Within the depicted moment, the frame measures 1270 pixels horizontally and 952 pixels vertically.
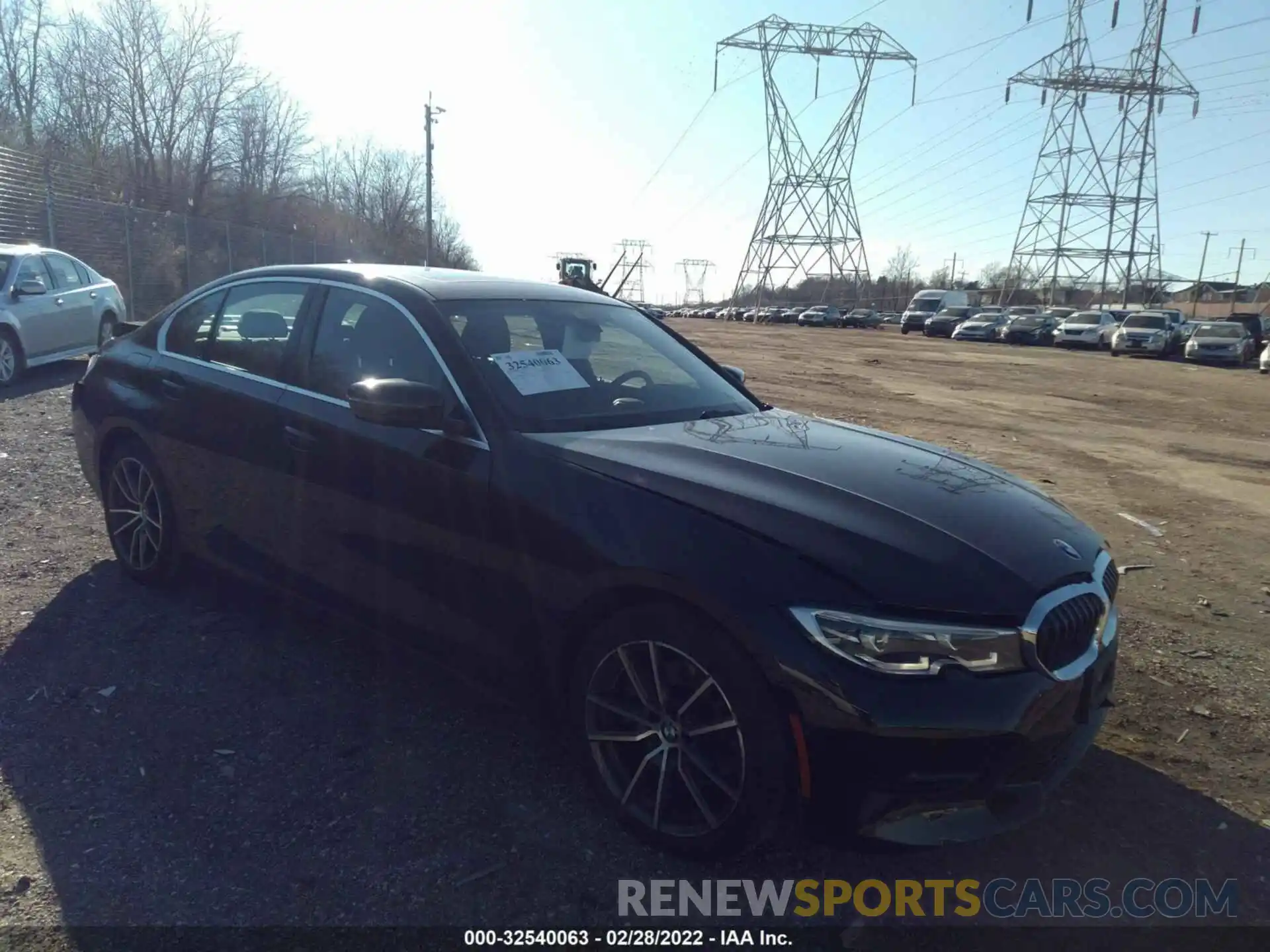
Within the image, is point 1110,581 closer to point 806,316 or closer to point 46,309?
point 46,309

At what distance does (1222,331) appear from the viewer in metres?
32.2

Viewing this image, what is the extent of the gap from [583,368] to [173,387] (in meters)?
2.14

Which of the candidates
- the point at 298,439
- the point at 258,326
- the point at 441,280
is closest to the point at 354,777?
the point at 298,439

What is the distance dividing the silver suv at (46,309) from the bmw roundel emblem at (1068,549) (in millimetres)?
10175

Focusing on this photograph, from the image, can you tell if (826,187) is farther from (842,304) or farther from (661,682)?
(661,682)

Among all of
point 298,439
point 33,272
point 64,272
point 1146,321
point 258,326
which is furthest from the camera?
point 1146,321

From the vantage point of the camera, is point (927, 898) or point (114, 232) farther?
point (114, 232)

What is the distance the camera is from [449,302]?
3652mm

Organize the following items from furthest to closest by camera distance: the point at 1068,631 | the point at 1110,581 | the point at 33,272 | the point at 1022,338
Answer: the point at 1022,338 → the point at 33,272 → the point at 1110,581 → the point at 1068,631

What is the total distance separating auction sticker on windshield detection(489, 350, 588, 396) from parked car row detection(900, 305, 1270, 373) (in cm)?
→ 3138

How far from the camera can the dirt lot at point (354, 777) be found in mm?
2600

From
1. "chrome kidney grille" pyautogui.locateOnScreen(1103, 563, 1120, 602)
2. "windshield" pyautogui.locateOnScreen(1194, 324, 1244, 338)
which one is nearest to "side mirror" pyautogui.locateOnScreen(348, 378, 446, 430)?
"chrome kidney grille" pyautogui.locateOnScreen(1103, 563, 1120, 602)

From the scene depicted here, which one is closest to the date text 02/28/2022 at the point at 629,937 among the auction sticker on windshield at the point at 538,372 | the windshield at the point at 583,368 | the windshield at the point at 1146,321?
the windshield at the point at 583,368

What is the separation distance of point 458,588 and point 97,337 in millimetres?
11545
